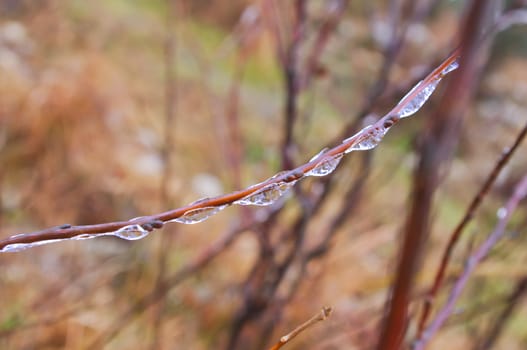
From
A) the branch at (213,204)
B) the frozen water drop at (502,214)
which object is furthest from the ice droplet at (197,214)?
the frozen water drop at (502,214)

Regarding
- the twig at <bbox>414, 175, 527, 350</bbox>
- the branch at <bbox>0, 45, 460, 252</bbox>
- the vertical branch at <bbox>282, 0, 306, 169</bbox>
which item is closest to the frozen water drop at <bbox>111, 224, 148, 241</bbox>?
the branch at <bbox>0, 45, 460, 252</bbox>

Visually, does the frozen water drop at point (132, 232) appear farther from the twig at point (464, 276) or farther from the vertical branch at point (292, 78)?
the vertical branch at point (292, 78)

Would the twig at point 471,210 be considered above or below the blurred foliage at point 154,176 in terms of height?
below

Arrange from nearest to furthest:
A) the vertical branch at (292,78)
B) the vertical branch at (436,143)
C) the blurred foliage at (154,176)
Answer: the vertical branch at (436,143)
the vertical branch at (292,78)
the blurred foliage at (154,176)

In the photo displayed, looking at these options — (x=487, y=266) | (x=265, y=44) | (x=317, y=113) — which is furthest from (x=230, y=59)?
A: (x=487, y=266)

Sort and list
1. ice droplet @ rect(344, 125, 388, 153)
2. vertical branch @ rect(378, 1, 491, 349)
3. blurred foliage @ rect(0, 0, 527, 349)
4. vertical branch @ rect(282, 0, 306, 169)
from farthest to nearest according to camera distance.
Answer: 1. blurred foliage @ rect(0, 0, 527, 349)
2. vertical branch @ rect(282, 0, 306, 169)
3. ice droplet @ rect(344, 125, 388, 153)
4. vertical branch @ rect(378, 1, 491, 349)

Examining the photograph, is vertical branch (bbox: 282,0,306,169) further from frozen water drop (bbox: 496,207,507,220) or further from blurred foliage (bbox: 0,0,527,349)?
frozen water drop (bbox: 496,207,507,220)

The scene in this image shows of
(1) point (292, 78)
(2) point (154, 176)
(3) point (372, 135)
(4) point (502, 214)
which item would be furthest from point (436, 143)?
(2) point (154, 176)

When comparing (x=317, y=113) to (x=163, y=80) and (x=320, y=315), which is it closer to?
(x=163, y=80)

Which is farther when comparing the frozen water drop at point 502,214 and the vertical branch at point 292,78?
the vertical branch at point 292,78
